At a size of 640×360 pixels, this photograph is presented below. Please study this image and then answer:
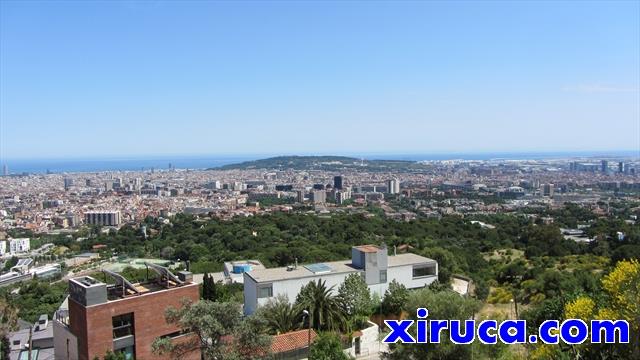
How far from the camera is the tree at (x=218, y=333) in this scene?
1133cm

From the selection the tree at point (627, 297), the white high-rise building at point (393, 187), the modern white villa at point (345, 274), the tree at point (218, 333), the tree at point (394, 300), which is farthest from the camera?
the white high-rise building at point (393, 187)

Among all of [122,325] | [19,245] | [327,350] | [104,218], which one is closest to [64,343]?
[122,325]

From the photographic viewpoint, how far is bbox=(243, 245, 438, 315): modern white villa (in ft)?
63.7

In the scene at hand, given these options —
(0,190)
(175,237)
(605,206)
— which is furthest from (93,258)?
(0,190)

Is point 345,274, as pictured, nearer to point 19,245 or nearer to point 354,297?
point 354,297

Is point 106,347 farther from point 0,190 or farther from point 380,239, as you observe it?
point 0,190

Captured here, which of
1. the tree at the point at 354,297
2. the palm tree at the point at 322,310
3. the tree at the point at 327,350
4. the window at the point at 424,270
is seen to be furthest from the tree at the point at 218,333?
the window at the point at 424,270

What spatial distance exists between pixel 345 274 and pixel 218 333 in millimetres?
9488

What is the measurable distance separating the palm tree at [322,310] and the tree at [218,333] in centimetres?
475

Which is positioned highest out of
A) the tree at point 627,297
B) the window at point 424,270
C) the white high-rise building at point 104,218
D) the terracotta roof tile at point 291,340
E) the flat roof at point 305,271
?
the tree at point 627,297

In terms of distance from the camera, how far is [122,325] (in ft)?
44.1

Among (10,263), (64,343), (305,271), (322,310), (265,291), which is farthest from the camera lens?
(10,263)

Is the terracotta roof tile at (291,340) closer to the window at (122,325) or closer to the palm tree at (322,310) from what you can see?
the palm tree at (322,310)

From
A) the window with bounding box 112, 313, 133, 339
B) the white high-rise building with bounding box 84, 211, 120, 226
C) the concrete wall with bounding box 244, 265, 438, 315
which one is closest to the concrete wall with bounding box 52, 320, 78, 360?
the window with bounding box 112, 313, 133, 339
